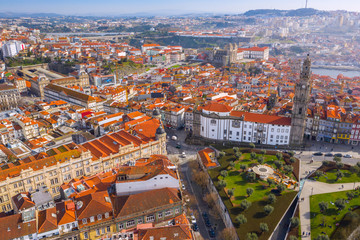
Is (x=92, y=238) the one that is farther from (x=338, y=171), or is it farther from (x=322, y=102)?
(x=322, y=102)

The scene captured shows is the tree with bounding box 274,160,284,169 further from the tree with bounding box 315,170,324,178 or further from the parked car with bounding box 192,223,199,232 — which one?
the parked car with bounding box 192,223,199,232

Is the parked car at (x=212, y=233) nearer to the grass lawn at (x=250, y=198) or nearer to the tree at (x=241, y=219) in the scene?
the grass lawn at (x=250, y=198)

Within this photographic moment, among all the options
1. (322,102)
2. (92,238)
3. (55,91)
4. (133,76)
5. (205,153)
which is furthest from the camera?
(133,76)

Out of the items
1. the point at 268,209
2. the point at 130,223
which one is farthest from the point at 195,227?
the point at 268,209

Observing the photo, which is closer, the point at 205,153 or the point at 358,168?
the point at 358,168

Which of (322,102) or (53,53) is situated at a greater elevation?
(53,53)

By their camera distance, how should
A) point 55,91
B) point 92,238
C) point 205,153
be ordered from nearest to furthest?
point 92,238 < point 205,153 < point 55,91

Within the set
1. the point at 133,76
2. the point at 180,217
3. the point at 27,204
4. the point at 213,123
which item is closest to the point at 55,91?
the point at 133,76

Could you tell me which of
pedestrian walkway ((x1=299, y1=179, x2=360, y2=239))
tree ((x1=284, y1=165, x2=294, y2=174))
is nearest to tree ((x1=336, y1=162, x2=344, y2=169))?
pedestrian walkway ((x1=299, y1=179, x2=360, y2=239))
